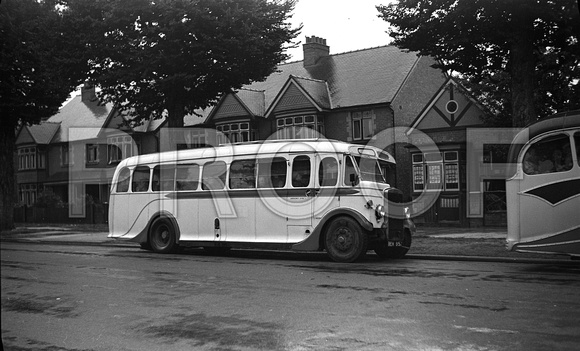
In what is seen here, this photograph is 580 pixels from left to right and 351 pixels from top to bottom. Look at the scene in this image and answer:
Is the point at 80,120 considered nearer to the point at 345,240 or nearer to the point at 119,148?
the point at 119,148

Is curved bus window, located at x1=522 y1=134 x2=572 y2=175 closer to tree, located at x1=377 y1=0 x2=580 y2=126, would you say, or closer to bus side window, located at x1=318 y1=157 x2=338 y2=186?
bus side window, located at x1=318 y1=157 x2=338 y2=186

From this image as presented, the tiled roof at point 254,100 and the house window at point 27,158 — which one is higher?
the tiled roof at point 254,100

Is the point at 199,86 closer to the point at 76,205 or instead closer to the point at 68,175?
the point at 76,205

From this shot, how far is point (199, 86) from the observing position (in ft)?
82.1

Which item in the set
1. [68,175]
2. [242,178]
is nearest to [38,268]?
[242,178]

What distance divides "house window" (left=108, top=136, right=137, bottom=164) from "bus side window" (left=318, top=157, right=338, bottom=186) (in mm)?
35982

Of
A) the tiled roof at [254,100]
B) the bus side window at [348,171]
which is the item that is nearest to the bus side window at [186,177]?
the bus side window at [348,171]

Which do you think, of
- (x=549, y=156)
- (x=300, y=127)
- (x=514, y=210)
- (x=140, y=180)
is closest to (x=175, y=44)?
(x=140, y=180)

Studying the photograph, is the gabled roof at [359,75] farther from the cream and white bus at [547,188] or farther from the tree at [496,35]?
the cream and white bus at [547,188]

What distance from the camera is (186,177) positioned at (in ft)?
57.3

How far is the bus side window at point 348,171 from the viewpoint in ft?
48.3

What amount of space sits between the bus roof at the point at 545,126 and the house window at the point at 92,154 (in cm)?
4170

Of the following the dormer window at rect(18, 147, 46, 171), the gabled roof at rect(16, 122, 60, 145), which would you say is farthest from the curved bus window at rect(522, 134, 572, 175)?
the dormer window at rect(18, 147, 46, 171)

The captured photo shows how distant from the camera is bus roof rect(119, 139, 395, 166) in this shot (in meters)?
15.1
